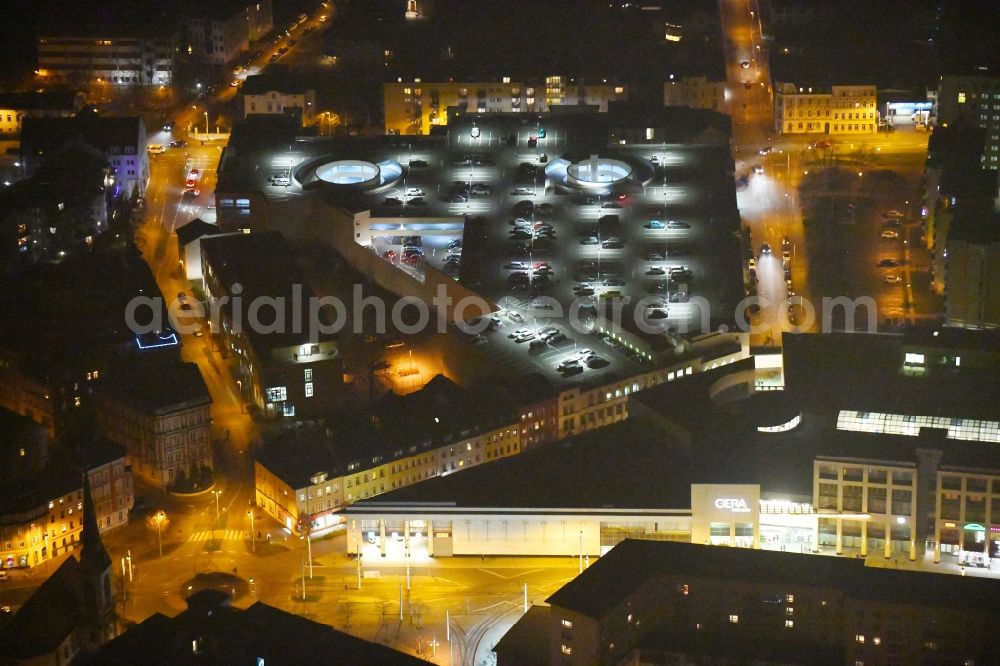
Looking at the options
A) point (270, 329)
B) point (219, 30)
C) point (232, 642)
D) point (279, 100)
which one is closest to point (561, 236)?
point (270, 329)

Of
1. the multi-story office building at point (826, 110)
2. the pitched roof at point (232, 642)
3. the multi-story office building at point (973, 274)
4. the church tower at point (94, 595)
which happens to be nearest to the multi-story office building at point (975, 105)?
the multi-story office building at point (826, 110)

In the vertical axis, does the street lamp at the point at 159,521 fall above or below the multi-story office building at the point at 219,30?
below

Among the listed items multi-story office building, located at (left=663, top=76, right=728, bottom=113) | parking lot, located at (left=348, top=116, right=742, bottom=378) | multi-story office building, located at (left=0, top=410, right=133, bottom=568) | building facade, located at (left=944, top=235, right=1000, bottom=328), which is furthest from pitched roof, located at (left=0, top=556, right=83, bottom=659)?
multi-story office building, located at (left=663, top=76, right=728, bottom=113)

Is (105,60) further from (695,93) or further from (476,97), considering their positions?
(695,93)

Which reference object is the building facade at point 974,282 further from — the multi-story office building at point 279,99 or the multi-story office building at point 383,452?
the multi-story office building at point 279,99

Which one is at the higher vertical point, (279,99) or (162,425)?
(279,99)

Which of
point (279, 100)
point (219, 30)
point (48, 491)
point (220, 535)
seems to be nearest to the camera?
point (48, 491)
